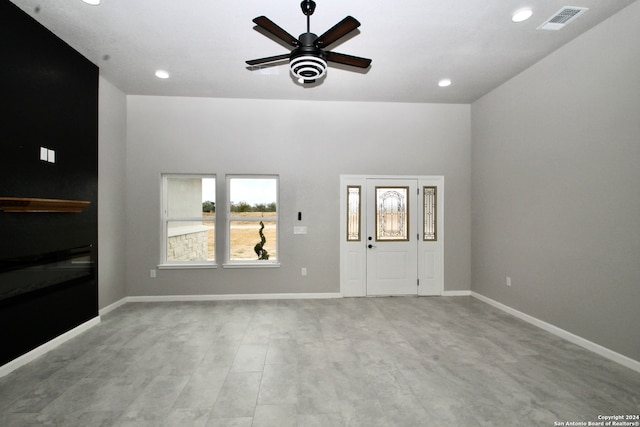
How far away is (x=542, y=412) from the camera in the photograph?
2055mm

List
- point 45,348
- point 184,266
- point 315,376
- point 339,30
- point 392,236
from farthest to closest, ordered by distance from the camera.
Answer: point 392,236, point 184,266, point 45,348, point 315,376, point 339,30

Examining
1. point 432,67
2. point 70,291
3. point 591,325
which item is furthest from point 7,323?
point 591,325

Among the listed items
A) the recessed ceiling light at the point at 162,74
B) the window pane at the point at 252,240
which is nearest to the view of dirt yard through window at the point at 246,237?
the window pane at the point at 252,240

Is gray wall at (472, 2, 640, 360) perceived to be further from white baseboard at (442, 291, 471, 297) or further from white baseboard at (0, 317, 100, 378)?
white baseboard at (0, 317, 100, 378)

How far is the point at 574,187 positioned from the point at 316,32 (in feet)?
10.8

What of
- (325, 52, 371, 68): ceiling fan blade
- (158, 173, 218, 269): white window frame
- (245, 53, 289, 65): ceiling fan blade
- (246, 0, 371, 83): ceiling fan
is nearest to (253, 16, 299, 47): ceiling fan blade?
(246, 0, 371, 83): ceiling fan

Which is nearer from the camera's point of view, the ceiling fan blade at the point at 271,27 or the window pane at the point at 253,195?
the ceiling fan blade at the point at 271,27

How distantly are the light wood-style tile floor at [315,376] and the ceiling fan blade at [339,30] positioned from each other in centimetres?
280

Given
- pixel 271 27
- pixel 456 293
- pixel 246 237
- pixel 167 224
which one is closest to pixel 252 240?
pixel 246 237

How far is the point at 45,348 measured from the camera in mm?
2965

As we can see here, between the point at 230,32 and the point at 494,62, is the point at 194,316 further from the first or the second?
the point at 494,62

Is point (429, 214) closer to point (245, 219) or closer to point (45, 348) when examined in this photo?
point (245, 219)

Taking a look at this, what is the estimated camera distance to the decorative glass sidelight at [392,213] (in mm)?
5000

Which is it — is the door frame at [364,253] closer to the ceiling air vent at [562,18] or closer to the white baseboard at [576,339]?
the white baseboard at [576,339]
